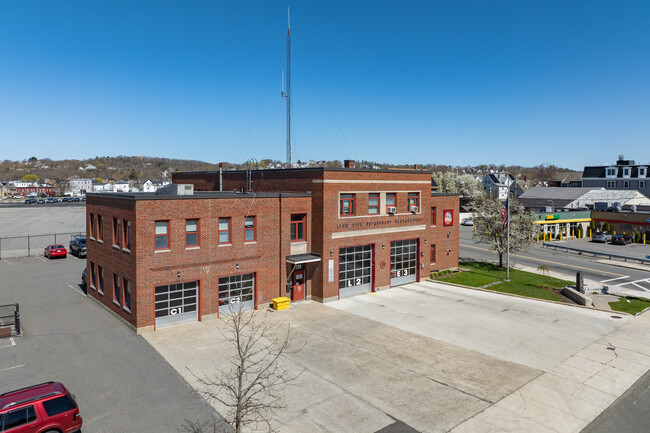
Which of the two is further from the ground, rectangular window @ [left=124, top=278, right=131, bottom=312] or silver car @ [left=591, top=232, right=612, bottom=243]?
rectangular window @ [left=124, top=278, right=131, bottom=312]

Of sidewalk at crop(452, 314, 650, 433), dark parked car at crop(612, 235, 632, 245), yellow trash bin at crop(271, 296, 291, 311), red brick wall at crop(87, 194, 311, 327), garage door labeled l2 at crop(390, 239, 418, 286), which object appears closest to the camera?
sidewalk at crop(452, 314, 650, 433)

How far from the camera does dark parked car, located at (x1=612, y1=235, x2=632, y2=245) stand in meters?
58.7

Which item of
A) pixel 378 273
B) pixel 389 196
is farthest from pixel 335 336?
pixel 389 196

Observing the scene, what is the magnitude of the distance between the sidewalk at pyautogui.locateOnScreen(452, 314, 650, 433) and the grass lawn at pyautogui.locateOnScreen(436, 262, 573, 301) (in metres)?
9.99

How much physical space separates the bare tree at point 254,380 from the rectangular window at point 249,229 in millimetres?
5118

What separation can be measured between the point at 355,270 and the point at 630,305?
1891 cm

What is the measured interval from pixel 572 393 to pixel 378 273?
17092 mm

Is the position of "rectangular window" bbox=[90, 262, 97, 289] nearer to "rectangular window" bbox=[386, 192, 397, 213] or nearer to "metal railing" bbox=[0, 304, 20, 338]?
"metal railing" bbox=[0, 304, 20, 338]

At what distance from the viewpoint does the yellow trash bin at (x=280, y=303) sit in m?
27.2

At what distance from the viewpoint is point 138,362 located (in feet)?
62.4

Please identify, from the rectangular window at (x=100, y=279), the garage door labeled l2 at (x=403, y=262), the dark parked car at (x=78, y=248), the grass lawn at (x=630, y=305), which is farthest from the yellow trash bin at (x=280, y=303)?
the dark parked car at (x=78, y=248)

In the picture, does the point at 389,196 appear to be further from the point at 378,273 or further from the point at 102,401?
the point at 102,401

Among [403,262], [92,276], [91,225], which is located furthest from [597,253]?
[91,225]

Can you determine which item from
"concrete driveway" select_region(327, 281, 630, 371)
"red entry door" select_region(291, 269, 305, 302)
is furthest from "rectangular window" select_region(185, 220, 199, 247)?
"concrete driveway" select_region(327, 281, 630, 371)
